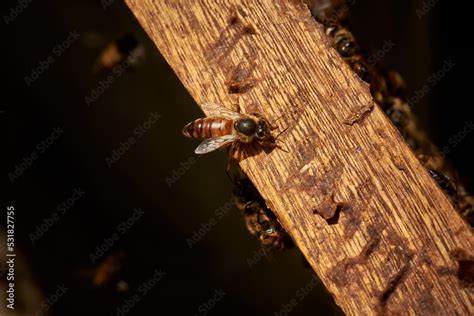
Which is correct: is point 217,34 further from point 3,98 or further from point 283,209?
point 3,98

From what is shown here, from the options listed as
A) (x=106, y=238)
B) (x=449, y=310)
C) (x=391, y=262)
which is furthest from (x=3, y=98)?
(x=449, y=310)

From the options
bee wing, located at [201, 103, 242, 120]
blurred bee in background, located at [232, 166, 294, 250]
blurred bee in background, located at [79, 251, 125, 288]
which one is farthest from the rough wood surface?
blurred bee in background, located at [79, 251, 125, 288]

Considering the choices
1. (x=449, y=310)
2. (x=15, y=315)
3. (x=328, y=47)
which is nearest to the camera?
(x=449, y=310)

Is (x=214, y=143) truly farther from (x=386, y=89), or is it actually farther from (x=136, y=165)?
(x=136, y=165)

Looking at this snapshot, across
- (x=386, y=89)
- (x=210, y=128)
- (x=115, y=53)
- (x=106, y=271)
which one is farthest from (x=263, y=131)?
(x=115, y=53)

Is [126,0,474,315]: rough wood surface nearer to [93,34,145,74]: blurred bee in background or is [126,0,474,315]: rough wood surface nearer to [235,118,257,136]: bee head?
[235,118,257,136]: bee head
